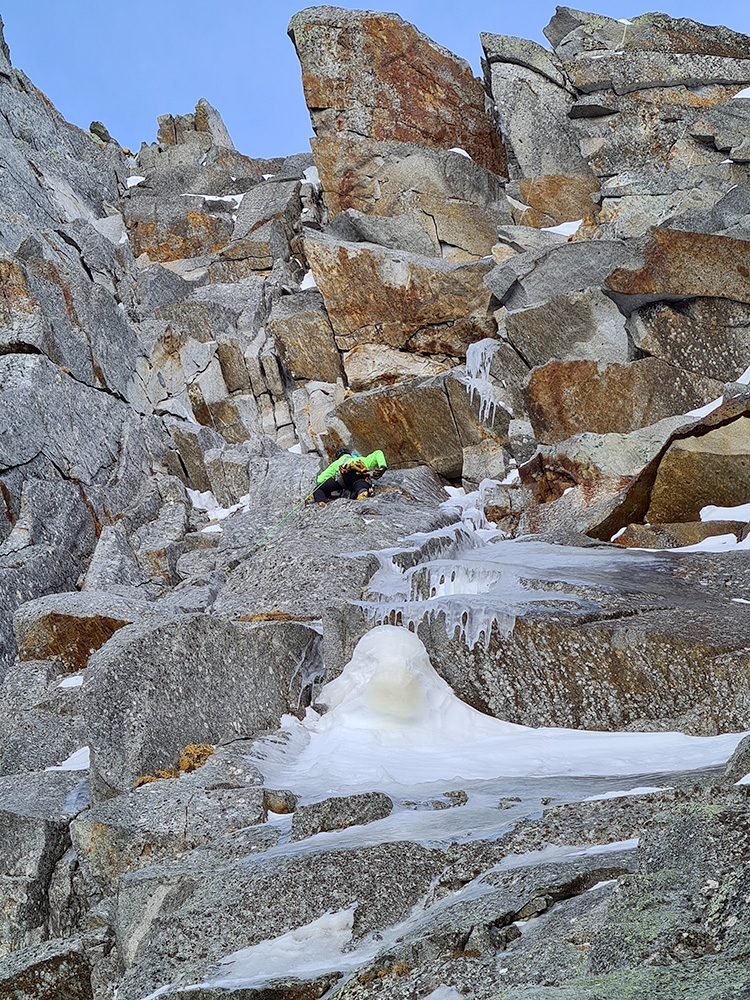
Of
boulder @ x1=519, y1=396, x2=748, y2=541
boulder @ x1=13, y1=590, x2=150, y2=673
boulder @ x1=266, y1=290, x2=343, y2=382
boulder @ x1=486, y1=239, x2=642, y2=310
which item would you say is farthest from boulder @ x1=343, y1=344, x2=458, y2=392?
boulder @ x1=13, y1=590, x2=150, y2=673

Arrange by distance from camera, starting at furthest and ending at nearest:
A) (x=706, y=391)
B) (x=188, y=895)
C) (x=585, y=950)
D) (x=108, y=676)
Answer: (x=706, y=391), (x=108, y=676), (x=188, y=895), (x=585, y=950)

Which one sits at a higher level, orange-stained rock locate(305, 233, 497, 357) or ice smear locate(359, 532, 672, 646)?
orange-stained rock locate(305, 233, 497, 357)

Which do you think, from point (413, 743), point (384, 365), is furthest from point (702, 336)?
point (413, 743)

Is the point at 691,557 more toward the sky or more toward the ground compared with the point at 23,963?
more toward the sky

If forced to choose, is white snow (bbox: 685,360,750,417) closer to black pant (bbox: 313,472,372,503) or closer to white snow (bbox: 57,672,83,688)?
black pant (bbox: 313,472,372,503)

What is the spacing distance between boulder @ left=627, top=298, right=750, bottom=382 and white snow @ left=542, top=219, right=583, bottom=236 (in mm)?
10886

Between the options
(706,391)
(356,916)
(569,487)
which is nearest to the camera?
(356,916)

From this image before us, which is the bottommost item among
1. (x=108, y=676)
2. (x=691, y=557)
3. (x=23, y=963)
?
(x=23, y=963)

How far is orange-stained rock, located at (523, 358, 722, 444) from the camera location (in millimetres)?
23375

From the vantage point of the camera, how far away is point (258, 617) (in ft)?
48.6

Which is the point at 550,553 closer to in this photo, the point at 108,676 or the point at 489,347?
the point at 108,676

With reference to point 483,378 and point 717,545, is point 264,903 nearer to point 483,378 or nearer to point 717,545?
point 717,545

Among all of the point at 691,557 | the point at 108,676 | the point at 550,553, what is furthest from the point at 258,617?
the point at 691,557

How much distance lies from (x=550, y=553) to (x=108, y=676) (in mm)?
7231
